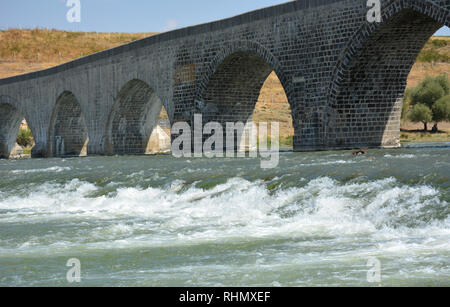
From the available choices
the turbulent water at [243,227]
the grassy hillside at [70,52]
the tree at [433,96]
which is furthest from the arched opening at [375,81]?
the grassy hillside at [70,52]

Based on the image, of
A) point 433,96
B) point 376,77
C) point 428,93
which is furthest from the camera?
point 428,93

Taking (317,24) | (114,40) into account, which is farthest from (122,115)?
(114,40)

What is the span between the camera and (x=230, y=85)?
23.6 meters

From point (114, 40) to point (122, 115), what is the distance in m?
48.1

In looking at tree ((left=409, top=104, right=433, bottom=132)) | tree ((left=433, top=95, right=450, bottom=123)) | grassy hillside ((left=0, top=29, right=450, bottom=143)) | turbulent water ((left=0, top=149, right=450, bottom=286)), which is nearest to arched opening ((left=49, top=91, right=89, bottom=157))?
grassy hillside ((left=0, top=29, right=450, bottom=143))

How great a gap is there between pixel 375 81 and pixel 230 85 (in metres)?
6.08

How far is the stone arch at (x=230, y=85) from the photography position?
22.3 meters

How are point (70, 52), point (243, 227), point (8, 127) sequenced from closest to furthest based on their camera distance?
point (243, 227), point (8, 127), point (70, 52)

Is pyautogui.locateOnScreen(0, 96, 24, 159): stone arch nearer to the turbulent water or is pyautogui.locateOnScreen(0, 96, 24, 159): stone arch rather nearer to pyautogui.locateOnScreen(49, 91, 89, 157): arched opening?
pyautogui.locateOnScreen(49, 91, 89, 157): arched opening

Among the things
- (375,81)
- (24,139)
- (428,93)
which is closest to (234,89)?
(375,81)

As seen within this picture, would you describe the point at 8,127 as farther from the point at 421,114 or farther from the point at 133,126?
the point at 421,114

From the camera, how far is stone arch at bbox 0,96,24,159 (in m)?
39.9

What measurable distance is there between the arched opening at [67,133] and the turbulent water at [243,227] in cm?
2004

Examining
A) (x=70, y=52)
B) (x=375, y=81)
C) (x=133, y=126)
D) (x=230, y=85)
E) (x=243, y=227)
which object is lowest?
(x=243, y=227)
